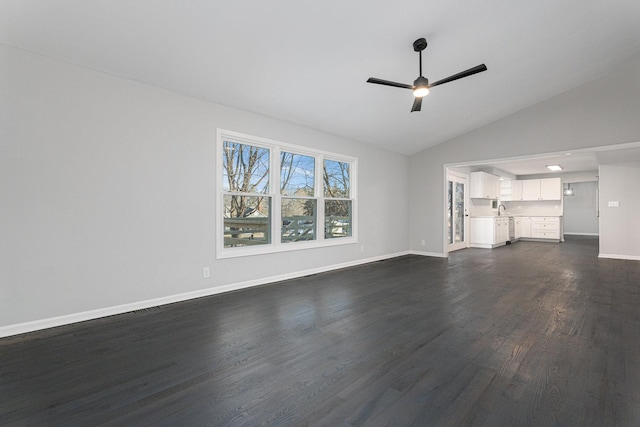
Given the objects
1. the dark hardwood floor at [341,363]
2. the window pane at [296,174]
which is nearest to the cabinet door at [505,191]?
the dark hardwood floor at [341,363]

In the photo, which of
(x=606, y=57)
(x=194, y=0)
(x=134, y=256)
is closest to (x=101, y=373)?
(x=134, y=256)

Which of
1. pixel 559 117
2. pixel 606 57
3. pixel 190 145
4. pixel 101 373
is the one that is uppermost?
pixel 606 57

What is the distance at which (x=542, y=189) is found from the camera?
35.1 ft

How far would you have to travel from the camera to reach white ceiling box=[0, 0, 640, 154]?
2.71 meters

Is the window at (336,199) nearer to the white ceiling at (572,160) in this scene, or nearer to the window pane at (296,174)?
the window pane at (296,174)

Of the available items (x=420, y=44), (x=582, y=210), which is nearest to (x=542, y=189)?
(x=582, y=210)

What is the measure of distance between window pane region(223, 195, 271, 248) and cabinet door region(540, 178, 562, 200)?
10.3 meters

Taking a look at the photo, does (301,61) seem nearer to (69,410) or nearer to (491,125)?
(69,410)

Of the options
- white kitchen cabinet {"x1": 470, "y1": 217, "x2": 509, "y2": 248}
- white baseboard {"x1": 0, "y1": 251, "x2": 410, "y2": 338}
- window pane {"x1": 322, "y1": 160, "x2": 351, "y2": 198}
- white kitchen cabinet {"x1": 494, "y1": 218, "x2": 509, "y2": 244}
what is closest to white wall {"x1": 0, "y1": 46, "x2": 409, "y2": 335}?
white baseboard {"x1": 0, "y1": 251, "x2": 410, "y2": 338}

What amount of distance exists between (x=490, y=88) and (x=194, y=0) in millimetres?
4617

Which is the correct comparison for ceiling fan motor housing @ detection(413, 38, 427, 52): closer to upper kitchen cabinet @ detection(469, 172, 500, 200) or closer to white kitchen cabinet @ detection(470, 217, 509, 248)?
upper kitchen cabinet @ detection(469, 172, 500, 200)

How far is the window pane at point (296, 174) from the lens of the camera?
5.11m

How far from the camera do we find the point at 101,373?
7.05 ft

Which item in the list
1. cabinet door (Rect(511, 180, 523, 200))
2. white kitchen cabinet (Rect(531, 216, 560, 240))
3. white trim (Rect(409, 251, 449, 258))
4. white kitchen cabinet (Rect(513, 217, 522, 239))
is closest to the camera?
white trim (Rect(409, 251, 449, 258))
